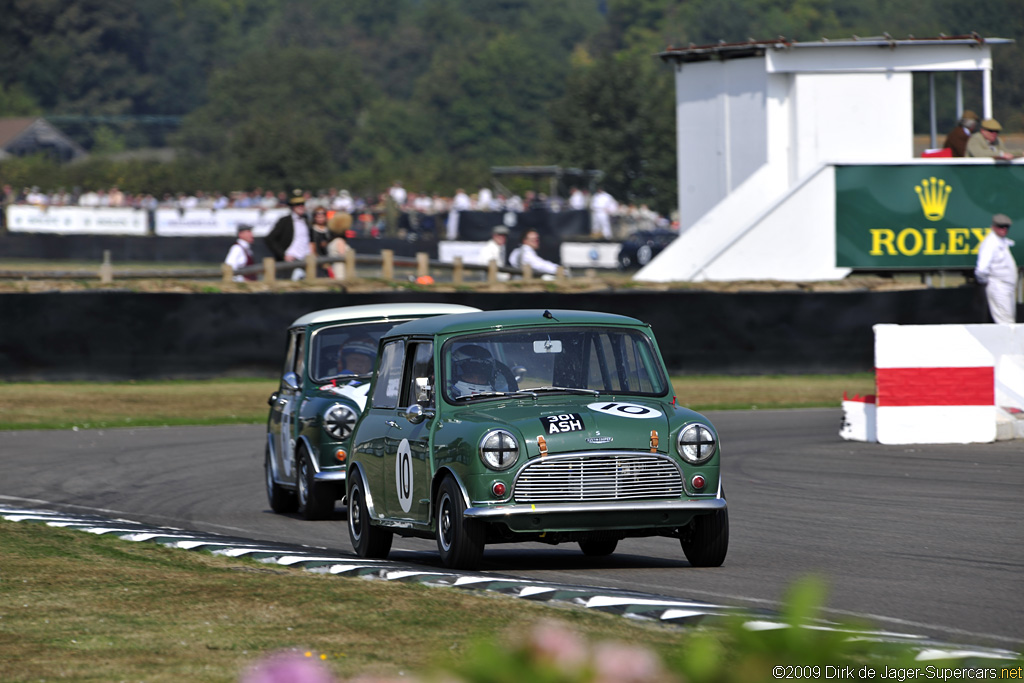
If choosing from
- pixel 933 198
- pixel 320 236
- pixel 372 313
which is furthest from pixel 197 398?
pixel 933 198

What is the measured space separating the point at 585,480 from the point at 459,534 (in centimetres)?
71

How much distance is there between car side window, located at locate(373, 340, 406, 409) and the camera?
30.8ft

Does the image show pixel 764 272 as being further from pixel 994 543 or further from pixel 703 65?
pixel 994 543

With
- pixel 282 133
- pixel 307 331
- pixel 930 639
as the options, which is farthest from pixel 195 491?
pixel 282 133

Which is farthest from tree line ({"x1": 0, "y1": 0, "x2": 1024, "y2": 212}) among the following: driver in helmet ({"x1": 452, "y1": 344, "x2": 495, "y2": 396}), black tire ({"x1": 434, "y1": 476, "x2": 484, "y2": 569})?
black tire ({"x1": 434, "y1": 476, "x2": 484, "y2": 569})

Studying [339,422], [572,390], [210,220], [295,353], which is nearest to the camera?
[572,390]

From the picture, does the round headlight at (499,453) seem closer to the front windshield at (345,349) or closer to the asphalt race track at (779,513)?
the asphalt race track at (779,513)

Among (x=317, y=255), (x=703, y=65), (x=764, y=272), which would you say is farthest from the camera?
(x=703, y=65)

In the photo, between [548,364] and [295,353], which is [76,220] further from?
A: [548,364]

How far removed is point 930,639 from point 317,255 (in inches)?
725

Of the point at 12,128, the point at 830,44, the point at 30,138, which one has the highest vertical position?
the point at 12,128

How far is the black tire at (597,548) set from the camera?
9.21m

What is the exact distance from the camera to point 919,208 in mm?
25500

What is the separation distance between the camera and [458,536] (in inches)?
319
